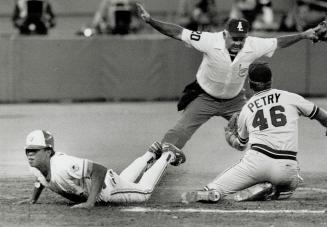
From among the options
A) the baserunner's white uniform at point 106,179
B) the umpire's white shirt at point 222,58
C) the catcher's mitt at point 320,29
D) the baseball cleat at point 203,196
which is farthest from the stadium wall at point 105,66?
the baseball cleat at point 203,196

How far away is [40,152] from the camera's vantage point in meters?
8.69

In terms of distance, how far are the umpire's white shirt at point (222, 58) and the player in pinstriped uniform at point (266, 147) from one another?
1483mm

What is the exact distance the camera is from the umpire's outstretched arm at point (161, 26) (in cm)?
1091

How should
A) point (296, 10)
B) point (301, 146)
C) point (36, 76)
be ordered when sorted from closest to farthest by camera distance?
point (301, 146), point (36, 76), point (296, 10)

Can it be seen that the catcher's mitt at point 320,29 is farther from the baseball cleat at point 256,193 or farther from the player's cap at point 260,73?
the baseball cleat at point 256,193

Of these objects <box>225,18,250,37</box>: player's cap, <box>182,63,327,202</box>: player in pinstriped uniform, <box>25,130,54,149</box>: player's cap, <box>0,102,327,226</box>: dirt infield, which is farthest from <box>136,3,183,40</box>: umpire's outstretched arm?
<box>25,130,54,149</box>: player's cap

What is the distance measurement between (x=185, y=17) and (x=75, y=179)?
1540cm

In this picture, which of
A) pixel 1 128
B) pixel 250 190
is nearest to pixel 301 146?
pixel 250 190

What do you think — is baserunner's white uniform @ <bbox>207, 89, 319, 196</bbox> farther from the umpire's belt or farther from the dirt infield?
the dirt infield

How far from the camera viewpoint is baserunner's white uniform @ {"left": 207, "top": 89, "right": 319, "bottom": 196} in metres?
9.38

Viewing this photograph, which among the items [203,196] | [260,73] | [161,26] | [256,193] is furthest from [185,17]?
[203,196]

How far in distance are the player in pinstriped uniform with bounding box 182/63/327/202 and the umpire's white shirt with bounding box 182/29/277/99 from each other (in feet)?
4.86

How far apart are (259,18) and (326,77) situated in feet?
10.3

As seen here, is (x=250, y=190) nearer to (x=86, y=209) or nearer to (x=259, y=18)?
(x=86, y=209)
